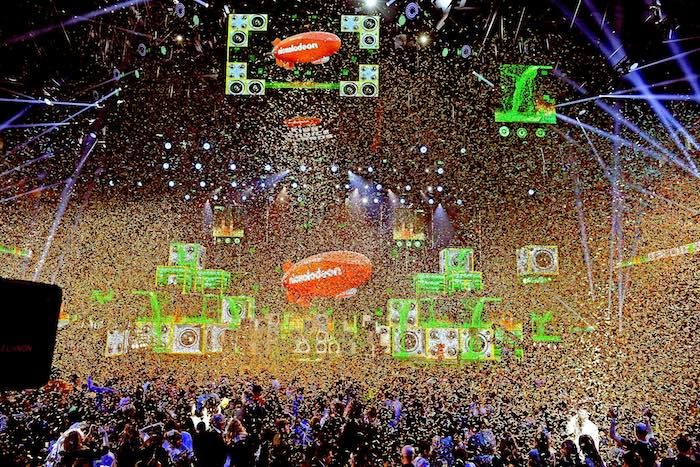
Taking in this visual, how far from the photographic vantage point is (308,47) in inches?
280

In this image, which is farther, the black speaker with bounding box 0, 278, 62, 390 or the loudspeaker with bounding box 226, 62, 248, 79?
the loudspeaker with bounding box 226, 62, 248, 79

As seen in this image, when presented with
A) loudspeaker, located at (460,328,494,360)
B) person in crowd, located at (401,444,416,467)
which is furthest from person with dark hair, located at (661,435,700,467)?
loudspeaker, located at (460,328,494,360)

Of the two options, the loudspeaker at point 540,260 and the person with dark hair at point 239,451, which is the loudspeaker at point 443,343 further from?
the person with dark hair at point 239,451

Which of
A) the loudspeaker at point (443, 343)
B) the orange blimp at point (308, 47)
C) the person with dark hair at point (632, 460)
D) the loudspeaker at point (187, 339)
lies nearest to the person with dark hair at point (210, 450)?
the person with dark hair at point (632, 460)

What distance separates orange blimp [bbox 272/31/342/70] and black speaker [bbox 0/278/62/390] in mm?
5921

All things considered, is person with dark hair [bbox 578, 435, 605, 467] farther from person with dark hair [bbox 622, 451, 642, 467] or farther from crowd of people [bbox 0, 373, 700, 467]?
person with dark hair [bbox 622, 451, 642, 467]

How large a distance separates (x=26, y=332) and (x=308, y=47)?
614cm

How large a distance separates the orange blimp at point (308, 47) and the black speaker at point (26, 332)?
592 cm

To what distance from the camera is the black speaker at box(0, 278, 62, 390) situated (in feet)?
5.07

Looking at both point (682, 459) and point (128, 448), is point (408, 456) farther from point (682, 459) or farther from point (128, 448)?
point (128, 448)

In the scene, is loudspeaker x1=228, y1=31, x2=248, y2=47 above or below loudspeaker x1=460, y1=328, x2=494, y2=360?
above

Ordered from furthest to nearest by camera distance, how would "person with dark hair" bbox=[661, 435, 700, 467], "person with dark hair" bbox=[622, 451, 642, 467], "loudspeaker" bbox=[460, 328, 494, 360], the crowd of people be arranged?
1. "loudspeaker" bbox=[460, 328, 494, 360]
2. the crowd of people
3. "person with dark hair" bbox=[661, 435, 700, 467]
4. "person with dark hair" bbox=[622, 451, 642, 467]

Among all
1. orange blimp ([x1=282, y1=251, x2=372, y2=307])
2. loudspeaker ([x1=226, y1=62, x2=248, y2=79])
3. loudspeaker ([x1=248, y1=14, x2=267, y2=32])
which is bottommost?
orange blimp ([x1=282, y1=251, x2=372, y2=307])

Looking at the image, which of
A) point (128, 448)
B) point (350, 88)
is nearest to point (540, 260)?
point (350, 88)
